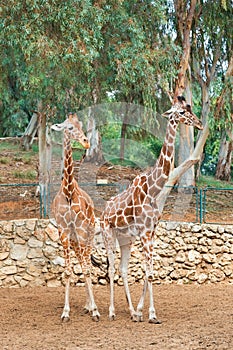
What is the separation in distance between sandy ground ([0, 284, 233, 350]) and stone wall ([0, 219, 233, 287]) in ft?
1.72

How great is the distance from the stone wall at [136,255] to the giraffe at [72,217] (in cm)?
297

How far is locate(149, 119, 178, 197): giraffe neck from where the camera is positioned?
8.55 m

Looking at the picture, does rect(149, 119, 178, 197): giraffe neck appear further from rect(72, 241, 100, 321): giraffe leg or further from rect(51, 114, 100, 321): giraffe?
rect(72, 241, 100, 321): giraffe leg

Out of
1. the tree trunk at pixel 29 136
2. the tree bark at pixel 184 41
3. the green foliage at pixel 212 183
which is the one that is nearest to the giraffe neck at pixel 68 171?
the tree bark at pixel 184 41

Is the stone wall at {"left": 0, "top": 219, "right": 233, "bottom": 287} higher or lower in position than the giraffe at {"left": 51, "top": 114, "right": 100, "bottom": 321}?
lower

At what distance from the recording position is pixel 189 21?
16375 millimetres

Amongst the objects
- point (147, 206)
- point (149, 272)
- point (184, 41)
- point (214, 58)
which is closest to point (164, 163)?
point (147, 206)

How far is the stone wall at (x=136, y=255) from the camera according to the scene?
11875 millimetres

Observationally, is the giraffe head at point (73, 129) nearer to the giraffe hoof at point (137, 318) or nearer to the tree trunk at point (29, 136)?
the giraffe hoof at point (137, 318)

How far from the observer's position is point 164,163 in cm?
855

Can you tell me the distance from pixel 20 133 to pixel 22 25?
1241 cm

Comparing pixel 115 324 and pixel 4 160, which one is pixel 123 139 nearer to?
pixel 4 160

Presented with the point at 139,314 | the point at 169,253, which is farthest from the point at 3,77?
the point at 139,314

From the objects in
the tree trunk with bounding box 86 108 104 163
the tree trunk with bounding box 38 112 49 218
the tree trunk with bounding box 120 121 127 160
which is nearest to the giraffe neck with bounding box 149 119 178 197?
the tree trunk with bounding box 38 112 49 218
